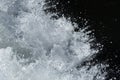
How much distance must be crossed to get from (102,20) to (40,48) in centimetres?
192

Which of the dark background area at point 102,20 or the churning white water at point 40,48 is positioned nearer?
the churning white water at point 40,48

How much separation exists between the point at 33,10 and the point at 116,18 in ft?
8.76

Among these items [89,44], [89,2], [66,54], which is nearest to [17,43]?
[66,54]

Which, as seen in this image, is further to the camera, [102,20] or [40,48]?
[102,20]

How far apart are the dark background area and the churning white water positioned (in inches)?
9.9

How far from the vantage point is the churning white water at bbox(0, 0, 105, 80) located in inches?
281

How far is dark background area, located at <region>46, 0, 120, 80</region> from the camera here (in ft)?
24.0

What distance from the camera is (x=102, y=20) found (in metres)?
8.38

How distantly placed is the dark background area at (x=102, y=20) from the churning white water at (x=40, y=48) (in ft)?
0.82

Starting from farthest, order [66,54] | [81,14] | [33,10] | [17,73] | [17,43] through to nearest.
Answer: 1. [33,10]
2. [81,14]
3. [17,43]
4. [66,54]
5. [17,73]

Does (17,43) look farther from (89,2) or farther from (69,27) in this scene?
(89,2)

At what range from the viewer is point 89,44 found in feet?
25.5

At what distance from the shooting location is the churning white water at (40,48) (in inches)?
281

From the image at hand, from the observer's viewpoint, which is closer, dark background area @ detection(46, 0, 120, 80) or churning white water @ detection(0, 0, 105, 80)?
churning white water @ detection(0, 0, 105, 80)
